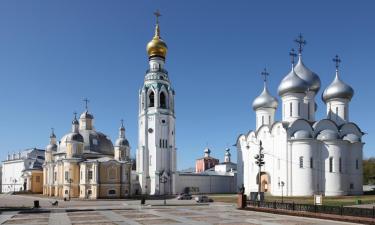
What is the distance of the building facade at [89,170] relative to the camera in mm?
53625

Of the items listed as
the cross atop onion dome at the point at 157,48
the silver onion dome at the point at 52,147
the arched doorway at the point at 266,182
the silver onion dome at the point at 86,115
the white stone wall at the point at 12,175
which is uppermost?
the cross atop onion dome at the point at 157,48

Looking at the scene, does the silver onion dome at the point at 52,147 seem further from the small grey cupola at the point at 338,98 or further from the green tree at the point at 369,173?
the green tree at the point at 369,173

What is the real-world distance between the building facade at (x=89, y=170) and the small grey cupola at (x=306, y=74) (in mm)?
24273

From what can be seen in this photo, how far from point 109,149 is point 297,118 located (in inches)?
1114

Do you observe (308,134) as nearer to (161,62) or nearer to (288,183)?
(288,183)

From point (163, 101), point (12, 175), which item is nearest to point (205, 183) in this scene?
point (163, 101)

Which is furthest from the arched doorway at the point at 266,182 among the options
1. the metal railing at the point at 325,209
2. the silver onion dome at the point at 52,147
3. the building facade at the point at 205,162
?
the building facade at the point at 205,162

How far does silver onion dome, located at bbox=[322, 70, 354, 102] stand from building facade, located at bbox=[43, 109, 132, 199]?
26451mm

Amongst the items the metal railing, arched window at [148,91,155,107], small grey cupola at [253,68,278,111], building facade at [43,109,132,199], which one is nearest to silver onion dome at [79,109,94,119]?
building facade at [43,109,132,199]

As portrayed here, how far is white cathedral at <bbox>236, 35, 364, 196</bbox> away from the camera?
48.1 metres

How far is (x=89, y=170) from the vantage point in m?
54.1

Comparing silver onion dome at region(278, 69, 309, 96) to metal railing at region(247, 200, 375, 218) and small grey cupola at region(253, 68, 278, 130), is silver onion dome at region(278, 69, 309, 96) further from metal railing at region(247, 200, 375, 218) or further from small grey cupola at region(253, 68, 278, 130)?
metal railing at region(247, 200, 375, 218)

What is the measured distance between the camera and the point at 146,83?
6100cm

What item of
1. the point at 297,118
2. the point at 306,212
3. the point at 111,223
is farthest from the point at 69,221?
the point at 297,118
